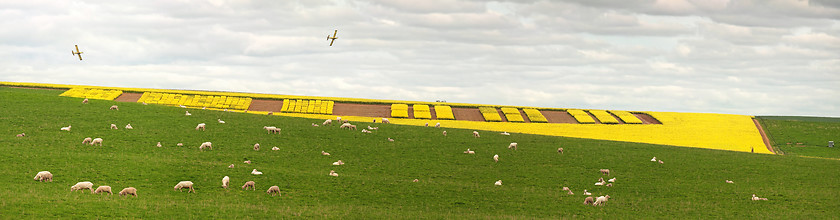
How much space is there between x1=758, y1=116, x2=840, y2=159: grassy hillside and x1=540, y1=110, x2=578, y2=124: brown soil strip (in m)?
32.6

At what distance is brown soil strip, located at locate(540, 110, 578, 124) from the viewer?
12880 centimetres

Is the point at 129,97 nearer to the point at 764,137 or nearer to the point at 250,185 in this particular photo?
the point at 250,185

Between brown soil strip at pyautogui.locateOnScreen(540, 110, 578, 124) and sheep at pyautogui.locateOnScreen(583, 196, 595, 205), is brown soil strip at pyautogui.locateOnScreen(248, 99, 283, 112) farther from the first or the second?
sheep at pyautogui.locateOnScreen(583, 196, 595, 205)

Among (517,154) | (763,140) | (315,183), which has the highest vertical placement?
(763,140)

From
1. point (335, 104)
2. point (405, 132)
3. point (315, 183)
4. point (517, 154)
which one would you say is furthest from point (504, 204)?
point (335, 104)

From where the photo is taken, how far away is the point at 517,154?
71.6m

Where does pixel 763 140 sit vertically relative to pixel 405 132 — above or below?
above

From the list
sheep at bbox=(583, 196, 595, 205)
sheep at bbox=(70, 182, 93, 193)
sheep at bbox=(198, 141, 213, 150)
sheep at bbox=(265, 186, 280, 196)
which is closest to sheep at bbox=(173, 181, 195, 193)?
sheep at bbox=(265, 186, 280, 196)

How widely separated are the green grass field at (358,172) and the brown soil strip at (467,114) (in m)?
39.8

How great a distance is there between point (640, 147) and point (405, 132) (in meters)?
26.3

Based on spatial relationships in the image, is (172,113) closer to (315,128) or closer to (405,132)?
(315,128)

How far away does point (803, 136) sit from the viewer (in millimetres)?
119125

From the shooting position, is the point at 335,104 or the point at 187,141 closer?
the point at 187,141

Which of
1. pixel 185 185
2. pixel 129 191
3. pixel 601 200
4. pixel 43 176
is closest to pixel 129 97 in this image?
pixel 43 176
